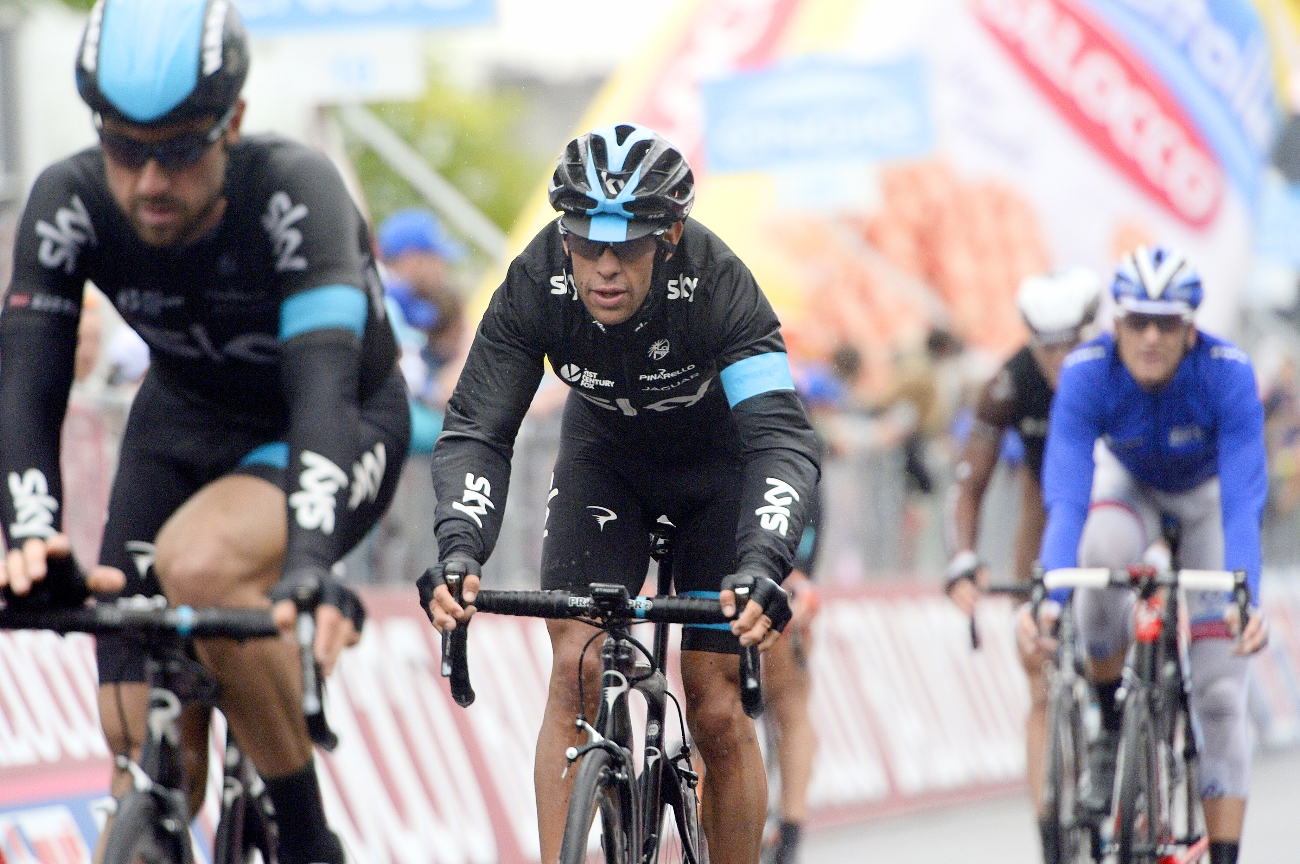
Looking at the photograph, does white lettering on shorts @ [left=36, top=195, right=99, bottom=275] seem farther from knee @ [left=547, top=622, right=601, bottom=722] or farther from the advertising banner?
the advertising banner

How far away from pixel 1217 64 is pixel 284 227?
71.2 ft

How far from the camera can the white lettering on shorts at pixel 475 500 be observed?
472 centimetres

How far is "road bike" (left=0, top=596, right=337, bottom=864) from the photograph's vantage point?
3.91m

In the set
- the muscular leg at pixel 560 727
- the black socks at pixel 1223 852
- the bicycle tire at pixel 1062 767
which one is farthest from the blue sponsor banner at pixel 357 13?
the muscular leg at pixel 560 727

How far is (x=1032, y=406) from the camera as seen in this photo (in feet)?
28.8

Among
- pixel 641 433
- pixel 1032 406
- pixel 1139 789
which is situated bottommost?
pixel 1139 789

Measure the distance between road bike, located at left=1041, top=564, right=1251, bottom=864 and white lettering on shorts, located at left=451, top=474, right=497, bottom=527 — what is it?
264cm

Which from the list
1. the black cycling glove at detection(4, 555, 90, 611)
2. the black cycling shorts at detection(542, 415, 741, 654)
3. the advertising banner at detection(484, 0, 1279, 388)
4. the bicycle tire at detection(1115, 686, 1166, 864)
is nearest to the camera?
the black cycling glove at detection(4, 555, 90, 611)

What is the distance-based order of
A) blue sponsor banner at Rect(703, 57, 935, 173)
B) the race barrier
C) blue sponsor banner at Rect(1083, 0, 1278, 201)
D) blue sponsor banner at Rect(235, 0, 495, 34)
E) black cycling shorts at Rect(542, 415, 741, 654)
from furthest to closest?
blue sponsor banner at Rect(1083, 0, 1278, 201) → blue sponsor banner at Rect(703, 57, 935, 173) → blue sponsor banner at Rect(235, 0, 495, 34) → the race barrier → black cycling shorts at Rect(542, 415, 741, 654)

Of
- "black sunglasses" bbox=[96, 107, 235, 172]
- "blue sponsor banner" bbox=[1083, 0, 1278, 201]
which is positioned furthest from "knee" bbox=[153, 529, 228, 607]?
"blue sponsor banner" bbox=[1083, 0, 1278, 201]

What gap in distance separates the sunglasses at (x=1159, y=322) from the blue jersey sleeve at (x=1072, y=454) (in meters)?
0.21

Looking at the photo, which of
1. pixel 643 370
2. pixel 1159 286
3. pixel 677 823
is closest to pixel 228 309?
pixel 643 370

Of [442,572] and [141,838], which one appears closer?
[141,838]

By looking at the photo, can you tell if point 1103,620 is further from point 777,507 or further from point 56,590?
point 56,590
